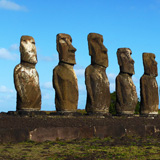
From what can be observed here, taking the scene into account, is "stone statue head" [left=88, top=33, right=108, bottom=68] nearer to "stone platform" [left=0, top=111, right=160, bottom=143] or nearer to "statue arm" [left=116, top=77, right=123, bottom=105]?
"statue arm" [left=116, top=77, right=123, bottom=105]

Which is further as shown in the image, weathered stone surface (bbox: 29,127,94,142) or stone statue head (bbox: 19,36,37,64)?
stone statue head (bbox: 19,36,37,64)

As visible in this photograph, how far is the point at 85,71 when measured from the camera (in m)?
13.2

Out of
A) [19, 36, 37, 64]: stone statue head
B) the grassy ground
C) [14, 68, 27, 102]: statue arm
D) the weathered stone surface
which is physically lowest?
the grassy ground

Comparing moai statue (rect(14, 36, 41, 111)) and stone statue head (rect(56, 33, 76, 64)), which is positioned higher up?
stone statue head (rect(56, 33, 76, 64))

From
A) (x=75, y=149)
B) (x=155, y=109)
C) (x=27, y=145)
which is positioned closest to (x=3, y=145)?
(x=27, y=145)

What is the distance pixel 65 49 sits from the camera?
1257 cm

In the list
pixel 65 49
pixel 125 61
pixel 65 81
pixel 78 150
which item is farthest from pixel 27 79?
pixel 78 150

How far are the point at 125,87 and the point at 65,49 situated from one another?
10.3 feet

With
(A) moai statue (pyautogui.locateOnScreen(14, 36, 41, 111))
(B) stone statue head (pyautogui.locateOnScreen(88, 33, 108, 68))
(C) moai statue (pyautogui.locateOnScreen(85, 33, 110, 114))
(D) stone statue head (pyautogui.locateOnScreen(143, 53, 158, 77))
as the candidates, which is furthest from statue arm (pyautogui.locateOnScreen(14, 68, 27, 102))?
(D) stone statue head (pyautogui.locateOnScreen(143, 53, 158, 77))

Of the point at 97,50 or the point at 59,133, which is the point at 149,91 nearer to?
the point at 97,50

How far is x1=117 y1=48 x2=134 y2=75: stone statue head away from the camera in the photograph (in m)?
14.5

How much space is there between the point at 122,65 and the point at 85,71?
2.09 m

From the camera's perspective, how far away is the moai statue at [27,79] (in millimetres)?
11594

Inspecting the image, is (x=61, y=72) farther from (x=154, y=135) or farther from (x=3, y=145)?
(x=3, y=145)
